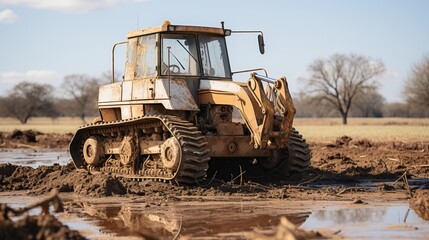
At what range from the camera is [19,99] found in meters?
118

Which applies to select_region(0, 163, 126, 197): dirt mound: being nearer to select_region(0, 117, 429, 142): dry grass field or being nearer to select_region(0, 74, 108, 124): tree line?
select_region(0, 117, 429, 142): dry grass field

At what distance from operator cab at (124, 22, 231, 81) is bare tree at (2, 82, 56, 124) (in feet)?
328

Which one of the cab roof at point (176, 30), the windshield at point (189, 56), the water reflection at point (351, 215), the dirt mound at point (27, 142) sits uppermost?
the cab roof at point (176, 30)

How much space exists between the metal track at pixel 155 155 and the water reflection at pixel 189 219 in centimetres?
185

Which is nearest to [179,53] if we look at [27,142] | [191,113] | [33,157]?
[191,113]

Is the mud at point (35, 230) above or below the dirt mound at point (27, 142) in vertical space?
below

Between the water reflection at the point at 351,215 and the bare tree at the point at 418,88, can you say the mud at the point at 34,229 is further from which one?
the bare tree at the point at 418,88

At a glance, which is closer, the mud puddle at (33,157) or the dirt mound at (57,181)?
the dirt mound at (57,181)

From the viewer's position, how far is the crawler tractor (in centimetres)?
1513

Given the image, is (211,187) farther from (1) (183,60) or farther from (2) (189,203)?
(1) (183,60)

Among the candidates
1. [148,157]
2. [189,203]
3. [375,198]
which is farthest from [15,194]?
[375,198]

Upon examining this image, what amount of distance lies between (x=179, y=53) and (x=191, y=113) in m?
1.32

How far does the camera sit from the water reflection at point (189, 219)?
396 inches

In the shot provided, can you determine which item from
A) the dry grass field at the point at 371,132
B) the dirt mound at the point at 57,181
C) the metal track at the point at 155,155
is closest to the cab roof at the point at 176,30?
the metal track at the point at 155,155
